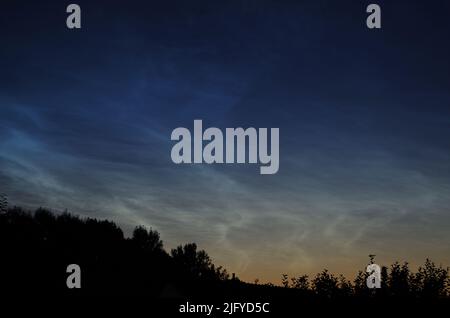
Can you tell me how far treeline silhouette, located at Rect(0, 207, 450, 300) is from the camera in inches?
1163

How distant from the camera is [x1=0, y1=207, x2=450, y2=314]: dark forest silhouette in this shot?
2873 centimetres

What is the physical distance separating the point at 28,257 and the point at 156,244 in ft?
105

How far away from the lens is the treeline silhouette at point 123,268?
29.5 meters

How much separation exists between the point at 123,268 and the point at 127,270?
143 cm

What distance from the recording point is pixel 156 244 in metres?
71.4

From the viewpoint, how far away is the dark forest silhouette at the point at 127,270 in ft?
94.3

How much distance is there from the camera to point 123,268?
54.4 metres

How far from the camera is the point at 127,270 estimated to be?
5316 cm
